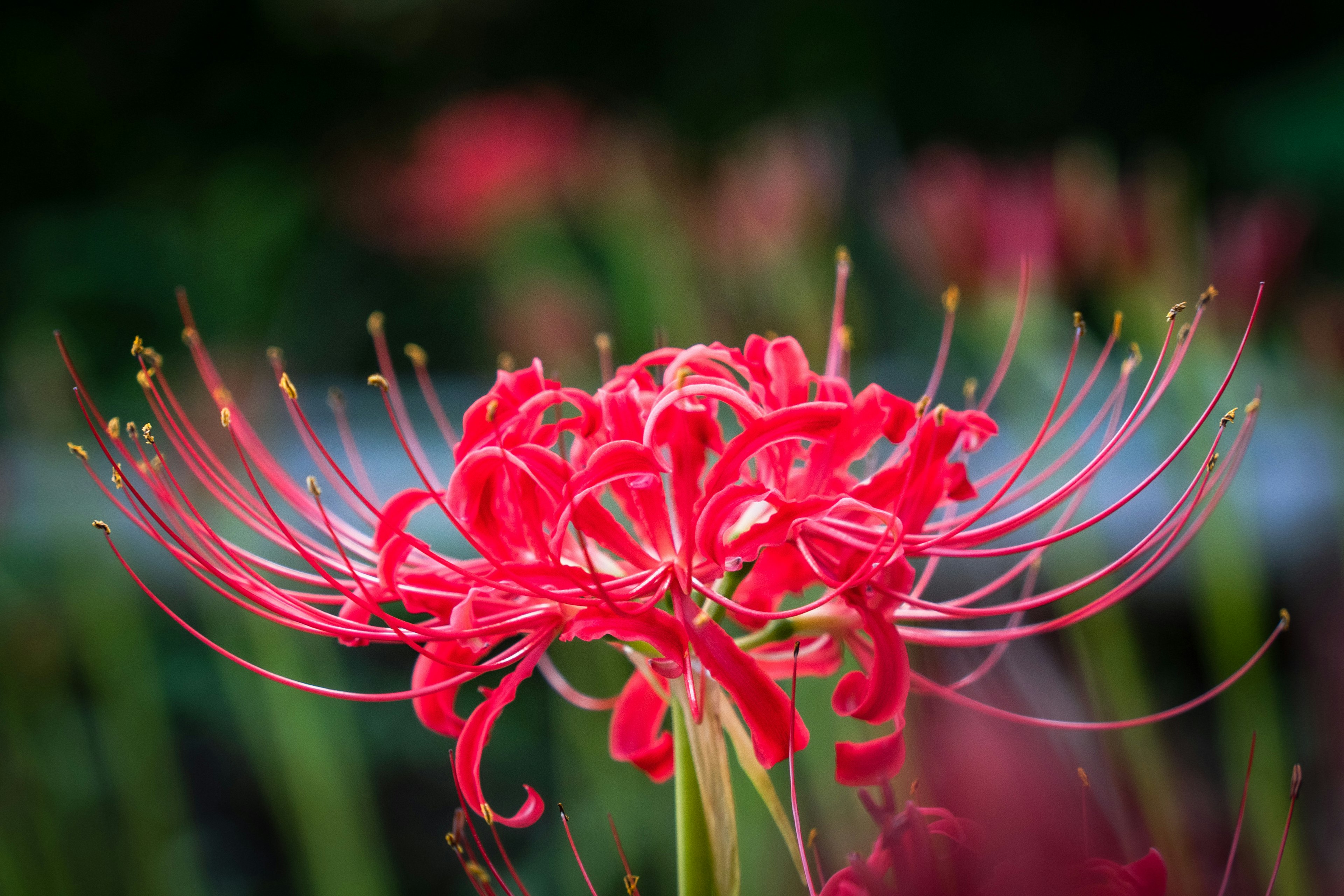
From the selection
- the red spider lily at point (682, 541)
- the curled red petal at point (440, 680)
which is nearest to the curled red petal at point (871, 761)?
the red spider lily at point (682, 541)

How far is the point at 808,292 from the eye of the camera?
62.0 inches

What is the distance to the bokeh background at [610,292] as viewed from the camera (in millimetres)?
1493

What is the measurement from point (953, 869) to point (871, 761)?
0.22 metres

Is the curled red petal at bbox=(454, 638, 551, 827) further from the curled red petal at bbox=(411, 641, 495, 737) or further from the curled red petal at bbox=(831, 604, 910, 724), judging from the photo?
the curled red petal at bbox=(831, 604, 910, 724)

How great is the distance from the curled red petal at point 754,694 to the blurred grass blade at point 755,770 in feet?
0.16

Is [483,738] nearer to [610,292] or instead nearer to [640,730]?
[640,730]

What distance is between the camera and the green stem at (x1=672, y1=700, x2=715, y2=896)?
0.62 m

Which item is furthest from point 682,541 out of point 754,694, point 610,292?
point 610,292

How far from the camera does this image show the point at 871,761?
0.61 meters

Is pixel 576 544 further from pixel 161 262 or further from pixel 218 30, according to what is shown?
pixel 218 30

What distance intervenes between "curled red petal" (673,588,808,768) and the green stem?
0.07 meters

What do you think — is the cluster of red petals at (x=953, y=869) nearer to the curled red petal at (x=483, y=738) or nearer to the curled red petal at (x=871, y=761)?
the curled red petal at (x=871, y=761)

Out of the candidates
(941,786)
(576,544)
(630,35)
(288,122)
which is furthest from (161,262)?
(941,786)

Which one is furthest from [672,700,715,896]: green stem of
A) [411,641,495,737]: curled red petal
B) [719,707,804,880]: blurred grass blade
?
[411,641,495,737]: curled red petal
